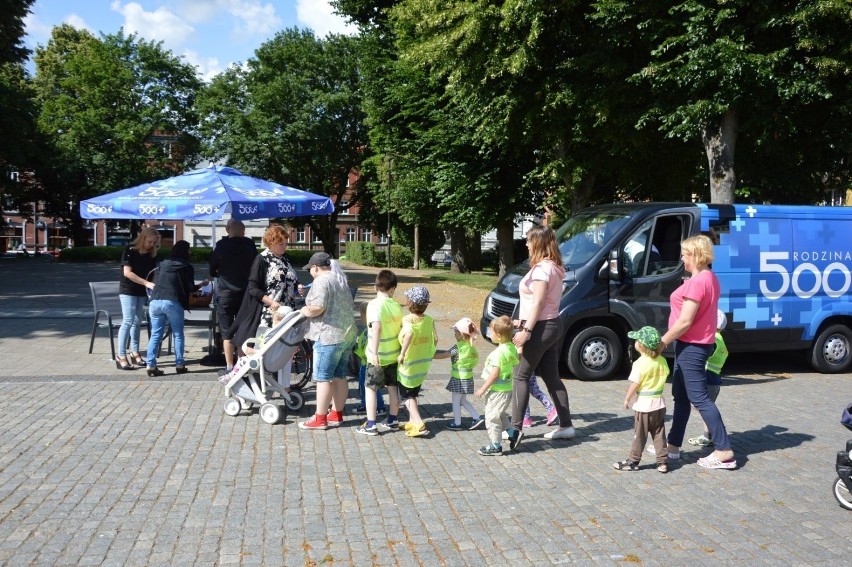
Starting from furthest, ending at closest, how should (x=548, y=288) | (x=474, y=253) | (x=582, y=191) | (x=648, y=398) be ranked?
(x=474, y=253) → (x=582, y=191) → (x=548, y=288) → (x=648, y=398)

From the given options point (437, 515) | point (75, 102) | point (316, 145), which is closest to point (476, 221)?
point (437, 515)

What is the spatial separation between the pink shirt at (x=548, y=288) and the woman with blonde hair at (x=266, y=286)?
2.84m

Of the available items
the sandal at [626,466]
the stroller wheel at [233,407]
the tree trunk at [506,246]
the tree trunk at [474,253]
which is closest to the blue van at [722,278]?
the sandal at [626,466]

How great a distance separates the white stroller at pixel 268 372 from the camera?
777 cm

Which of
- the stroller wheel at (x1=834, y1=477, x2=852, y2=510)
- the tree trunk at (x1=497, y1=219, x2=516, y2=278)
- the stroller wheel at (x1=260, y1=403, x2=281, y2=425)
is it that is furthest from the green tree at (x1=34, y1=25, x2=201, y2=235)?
the stroller wheel at (x1=834, y1=477, x2=852, y2=510)

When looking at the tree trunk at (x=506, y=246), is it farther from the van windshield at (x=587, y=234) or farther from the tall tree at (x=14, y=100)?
the tall tree at (x=14, y=100)

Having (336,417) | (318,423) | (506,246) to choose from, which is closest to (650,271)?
(336,417)

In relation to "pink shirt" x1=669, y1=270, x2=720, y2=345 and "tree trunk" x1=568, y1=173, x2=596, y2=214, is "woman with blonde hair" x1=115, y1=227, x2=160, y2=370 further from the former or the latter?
"tree trunk" x1=568, y1=173, x2=596, y2=214

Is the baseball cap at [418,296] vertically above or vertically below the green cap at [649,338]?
above

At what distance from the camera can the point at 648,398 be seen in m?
6.28

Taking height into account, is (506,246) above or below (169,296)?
above

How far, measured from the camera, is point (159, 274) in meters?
9.87

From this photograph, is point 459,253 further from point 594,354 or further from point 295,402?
point 295,402

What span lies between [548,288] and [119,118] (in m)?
52.4
